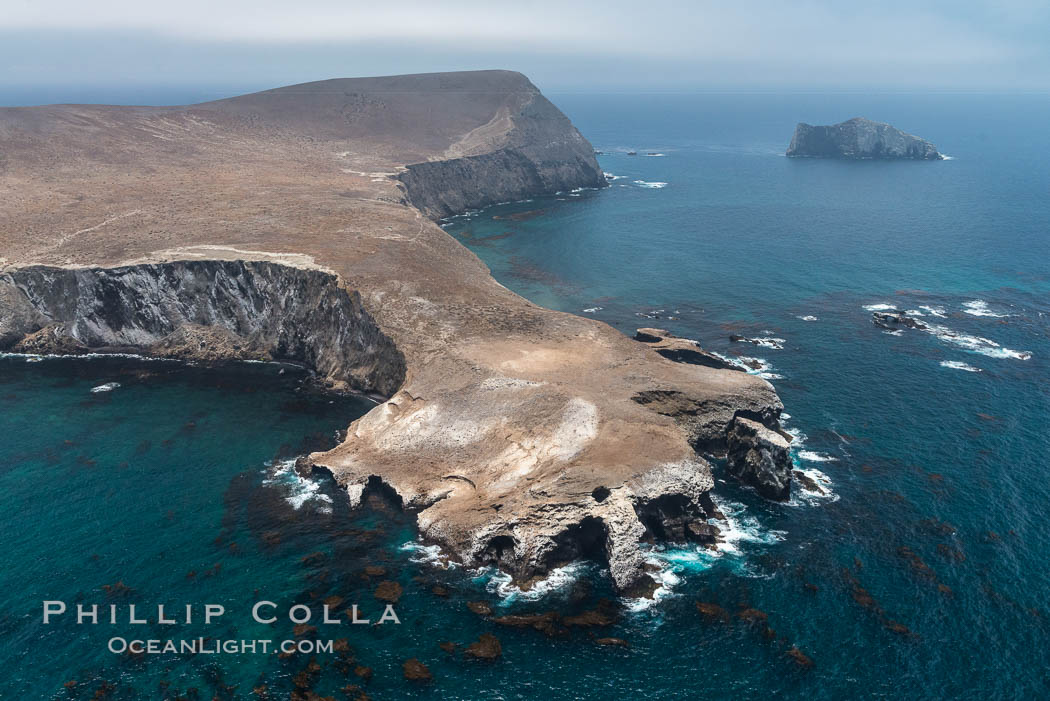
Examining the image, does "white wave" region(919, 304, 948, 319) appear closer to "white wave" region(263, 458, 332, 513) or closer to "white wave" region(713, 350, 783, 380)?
"white wave" region(713, 350, 783, 380)

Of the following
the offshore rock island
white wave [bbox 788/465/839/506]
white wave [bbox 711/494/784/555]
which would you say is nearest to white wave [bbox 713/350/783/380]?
the offshore rock island

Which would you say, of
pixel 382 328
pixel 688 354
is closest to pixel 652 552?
pixel 688 354

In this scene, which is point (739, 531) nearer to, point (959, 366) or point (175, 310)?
point (959, 366)

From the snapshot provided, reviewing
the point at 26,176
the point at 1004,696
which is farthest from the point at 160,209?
the point at 1004,696

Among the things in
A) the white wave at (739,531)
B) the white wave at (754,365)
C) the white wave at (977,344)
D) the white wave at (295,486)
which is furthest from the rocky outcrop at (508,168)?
the white wave at (739,531)

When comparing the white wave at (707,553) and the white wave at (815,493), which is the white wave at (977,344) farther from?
the white wave at (707,553)

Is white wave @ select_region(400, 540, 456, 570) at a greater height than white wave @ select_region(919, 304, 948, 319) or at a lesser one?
lesser
